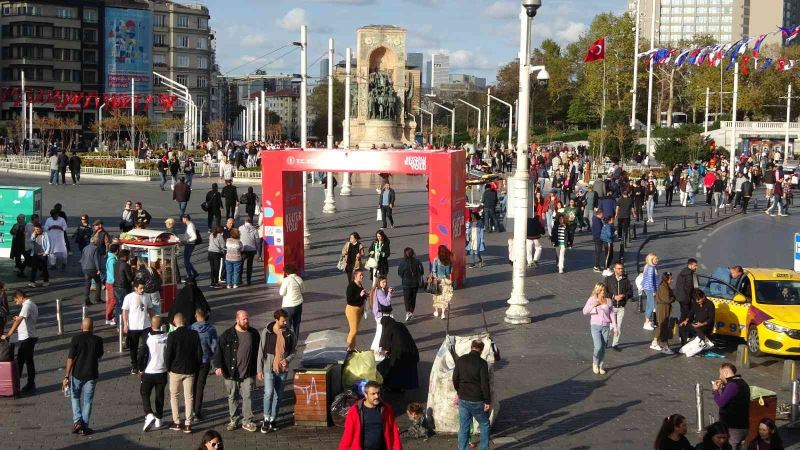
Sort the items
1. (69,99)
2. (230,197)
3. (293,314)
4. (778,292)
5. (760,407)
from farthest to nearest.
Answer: (69,99)
(230,197)
(778,292)
(293,314)
(760,407)

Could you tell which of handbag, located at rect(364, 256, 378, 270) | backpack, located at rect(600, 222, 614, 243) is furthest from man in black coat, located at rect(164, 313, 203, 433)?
backpack, located at rect(600, 222, 614, 243)

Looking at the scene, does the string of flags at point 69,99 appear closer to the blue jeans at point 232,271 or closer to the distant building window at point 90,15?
the distant building window at point 90,15

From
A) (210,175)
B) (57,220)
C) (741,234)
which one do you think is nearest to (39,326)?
(57,220)

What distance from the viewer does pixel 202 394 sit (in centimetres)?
1308

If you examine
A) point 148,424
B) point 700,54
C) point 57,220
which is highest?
point 700,54

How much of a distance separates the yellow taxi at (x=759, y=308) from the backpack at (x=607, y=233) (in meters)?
6.40

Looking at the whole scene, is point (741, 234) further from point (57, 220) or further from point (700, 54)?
point (57, 220)

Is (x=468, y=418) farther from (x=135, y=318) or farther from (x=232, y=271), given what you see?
(x=232, y=271)

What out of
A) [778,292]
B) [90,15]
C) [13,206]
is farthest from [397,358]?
[90,15]

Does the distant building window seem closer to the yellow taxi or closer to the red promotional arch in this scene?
the red promotional arch

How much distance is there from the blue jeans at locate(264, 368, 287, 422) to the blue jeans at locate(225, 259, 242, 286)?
385 inches

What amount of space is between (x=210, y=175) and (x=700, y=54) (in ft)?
80.1

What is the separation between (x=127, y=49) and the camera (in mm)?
111125

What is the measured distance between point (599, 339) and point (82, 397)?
6.92 m
